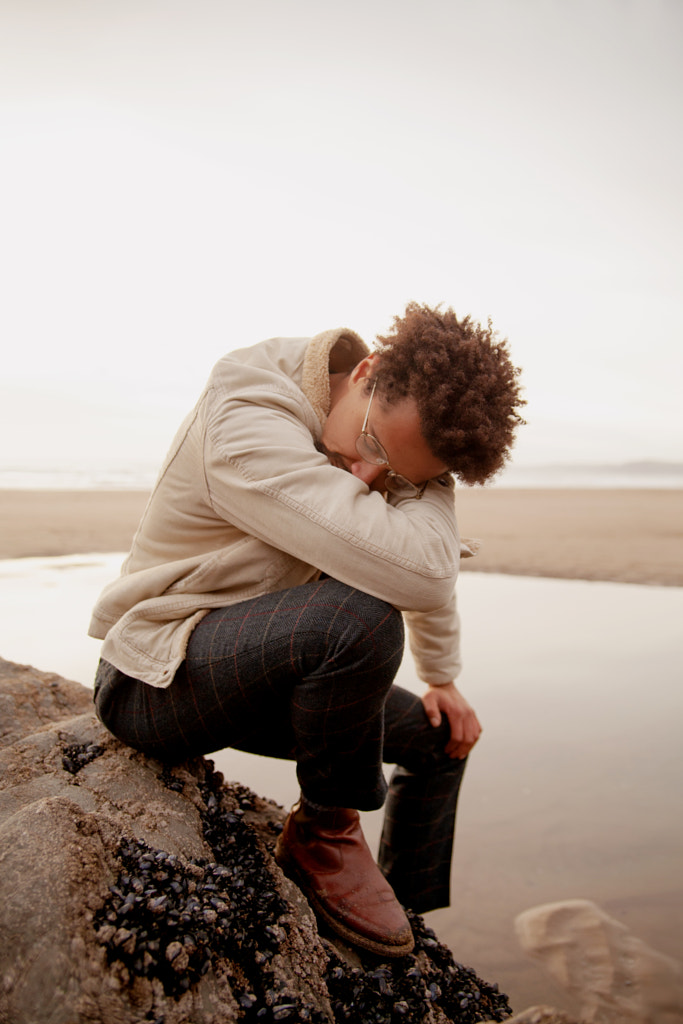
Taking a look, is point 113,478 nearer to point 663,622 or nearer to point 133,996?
point 663,622

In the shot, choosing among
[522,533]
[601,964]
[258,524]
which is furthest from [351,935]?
[522,533]

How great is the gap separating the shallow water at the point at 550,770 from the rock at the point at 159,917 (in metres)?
0.46

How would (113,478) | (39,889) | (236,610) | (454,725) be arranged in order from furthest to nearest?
(113,478)
(454,725)
(236,610)
(39,889)

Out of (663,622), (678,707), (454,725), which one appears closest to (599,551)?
(663,622)

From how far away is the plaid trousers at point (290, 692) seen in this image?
165 cm

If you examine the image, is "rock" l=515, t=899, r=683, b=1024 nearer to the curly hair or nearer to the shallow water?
the shallow water

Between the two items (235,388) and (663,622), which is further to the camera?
(663,622)

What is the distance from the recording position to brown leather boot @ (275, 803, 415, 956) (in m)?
1.82

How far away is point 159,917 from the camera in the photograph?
4.67ft

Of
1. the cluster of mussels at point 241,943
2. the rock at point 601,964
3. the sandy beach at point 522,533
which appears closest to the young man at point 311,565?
the cluster of mussels at point 241,943

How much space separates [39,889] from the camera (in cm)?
136

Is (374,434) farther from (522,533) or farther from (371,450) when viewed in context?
(522,533)

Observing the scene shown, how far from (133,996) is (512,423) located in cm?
152

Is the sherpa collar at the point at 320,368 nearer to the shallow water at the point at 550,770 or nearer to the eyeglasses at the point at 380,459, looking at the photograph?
the eyeglasses at the point at 380,459
